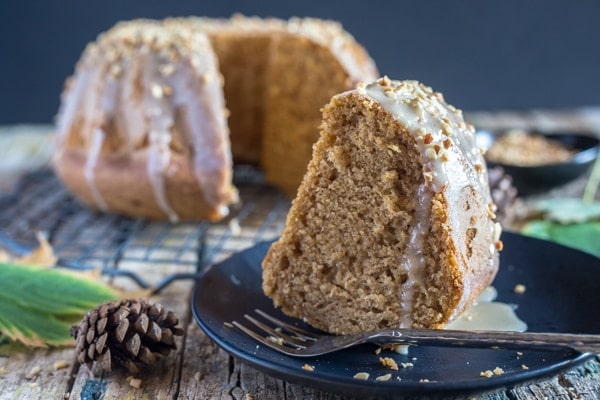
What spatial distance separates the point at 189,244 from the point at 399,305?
4.18 feet

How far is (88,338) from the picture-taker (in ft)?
6.00

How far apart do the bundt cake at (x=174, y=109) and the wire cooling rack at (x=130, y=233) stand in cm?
8

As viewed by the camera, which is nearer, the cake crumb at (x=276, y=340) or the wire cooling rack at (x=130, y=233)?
the cake crumb at (x=276, y=340)

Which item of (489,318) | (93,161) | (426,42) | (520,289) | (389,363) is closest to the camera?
(389,363)

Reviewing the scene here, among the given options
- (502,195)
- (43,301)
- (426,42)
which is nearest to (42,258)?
(43,301)

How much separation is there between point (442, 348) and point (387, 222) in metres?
0.30

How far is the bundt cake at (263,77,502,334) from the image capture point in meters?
1.74

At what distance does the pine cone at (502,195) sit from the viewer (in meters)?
2.76

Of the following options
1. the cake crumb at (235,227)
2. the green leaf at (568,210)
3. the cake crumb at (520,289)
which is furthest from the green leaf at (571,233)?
the cake crumb at (235,227)

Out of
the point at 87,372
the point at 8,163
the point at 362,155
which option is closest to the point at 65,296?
the point at 87,372

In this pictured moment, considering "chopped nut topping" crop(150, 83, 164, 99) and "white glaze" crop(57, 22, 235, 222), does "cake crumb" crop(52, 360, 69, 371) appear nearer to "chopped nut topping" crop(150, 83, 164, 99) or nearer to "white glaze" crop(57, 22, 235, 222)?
"white glaze" crop(57, 22, 235, 222)

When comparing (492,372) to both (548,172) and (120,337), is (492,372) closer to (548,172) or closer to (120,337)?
(120,337)

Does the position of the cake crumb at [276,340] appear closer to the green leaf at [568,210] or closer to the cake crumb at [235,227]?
the cake crumb at [235,227]

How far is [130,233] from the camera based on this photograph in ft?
9.89
